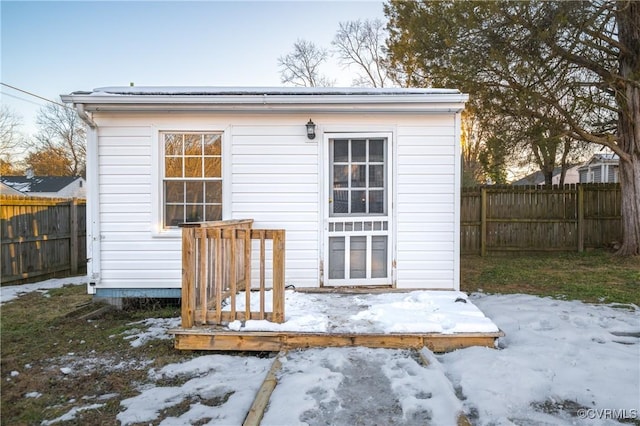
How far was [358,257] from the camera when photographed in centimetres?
518

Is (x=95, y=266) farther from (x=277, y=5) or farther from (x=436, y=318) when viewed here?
(x=277, y=5)

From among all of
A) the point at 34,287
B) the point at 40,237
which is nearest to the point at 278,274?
the point at 34,287

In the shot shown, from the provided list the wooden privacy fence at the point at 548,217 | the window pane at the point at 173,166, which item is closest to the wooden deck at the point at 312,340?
the window pane at the point at 173,166

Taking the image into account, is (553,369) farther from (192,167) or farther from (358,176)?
(192,167)

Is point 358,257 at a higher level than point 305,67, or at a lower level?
lower

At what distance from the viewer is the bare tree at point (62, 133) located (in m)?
22.5

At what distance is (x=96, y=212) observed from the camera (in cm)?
498

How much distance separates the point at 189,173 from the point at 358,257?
8.57ft

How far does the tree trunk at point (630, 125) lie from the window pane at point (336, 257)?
25.5 ft

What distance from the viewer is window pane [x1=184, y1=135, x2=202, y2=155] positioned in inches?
203

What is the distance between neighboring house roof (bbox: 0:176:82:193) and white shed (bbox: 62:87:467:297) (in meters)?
19.1

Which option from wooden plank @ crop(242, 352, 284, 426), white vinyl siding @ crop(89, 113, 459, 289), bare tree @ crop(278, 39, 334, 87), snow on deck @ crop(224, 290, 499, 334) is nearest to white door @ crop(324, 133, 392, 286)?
white vinyl siding @ crop(89, 113, 459, 289)

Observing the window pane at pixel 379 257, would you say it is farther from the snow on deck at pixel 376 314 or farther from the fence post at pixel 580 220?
the fence post at pixel 580 220

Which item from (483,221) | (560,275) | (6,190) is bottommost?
(560,275)
